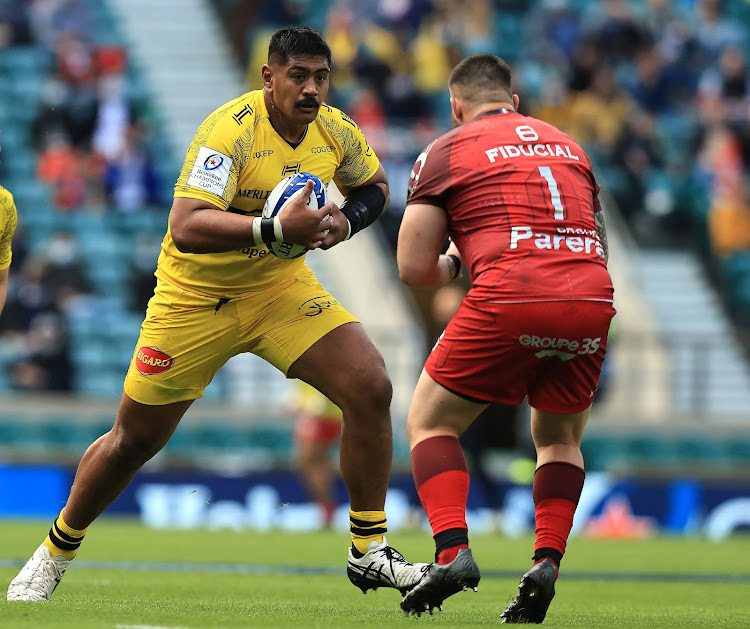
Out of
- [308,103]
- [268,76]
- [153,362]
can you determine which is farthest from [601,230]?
[153,362]

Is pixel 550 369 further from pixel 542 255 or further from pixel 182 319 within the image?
pixel 182 319

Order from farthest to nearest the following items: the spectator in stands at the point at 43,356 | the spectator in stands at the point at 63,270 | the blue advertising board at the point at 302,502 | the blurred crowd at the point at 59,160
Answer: the spectator in stands at the point at 63,270
the blurred crowd at the point at 59,160
the spectator in stands at the point at 43,356
the blue advertising board at the point at 302,502

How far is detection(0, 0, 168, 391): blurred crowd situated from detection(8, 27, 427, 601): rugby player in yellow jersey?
943 centimetres

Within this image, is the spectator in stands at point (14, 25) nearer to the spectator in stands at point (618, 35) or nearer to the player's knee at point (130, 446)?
the spectator in stands at point (618, 35)

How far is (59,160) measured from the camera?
735 inches

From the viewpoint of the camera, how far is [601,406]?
1731 cm

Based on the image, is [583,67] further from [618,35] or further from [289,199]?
[289,199]

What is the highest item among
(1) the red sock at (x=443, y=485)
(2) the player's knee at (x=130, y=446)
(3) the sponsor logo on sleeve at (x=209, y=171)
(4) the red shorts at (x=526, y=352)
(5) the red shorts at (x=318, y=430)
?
(3) the sponsor logo on sleeve at (x=209, y=171)

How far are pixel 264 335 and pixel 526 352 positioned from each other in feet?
4.68

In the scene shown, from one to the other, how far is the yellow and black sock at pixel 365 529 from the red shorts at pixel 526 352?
3.34 ft

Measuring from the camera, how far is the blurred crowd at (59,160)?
16.1 metres

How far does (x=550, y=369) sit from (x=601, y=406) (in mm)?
11385

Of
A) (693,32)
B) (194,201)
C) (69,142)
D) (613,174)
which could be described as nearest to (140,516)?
(69,142)

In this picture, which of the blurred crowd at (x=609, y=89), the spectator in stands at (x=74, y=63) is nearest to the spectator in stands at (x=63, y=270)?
the spectator in stands at (x=74, y=63)
